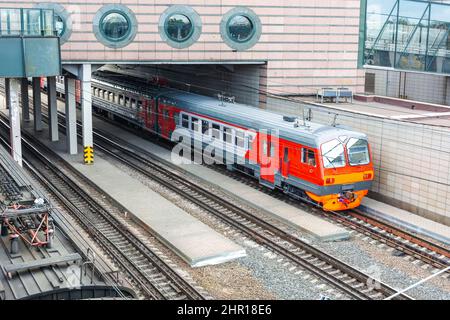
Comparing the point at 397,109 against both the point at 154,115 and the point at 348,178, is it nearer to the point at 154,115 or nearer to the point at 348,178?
the point at 348,178

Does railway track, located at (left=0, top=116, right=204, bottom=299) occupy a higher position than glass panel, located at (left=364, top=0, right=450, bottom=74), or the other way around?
glass panel, located at (left=364, top=0, right=450, bottom=74)

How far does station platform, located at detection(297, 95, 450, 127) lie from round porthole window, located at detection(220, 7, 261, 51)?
4.07 m

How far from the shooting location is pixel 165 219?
18812 mm

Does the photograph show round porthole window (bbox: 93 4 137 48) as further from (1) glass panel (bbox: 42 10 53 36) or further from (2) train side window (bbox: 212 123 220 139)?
(2) train side window (bbox: 212 123 220 139)

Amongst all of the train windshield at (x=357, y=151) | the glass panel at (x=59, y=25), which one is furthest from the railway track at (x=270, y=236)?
the glass panel at (x=59, y=25)

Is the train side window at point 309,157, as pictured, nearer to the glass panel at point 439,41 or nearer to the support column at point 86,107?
the glass panel at point 439,41

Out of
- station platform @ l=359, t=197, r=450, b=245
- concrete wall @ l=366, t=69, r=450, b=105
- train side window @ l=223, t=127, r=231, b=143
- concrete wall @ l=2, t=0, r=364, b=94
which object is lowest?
station platform @ l=359, t=197, r=450, b=245

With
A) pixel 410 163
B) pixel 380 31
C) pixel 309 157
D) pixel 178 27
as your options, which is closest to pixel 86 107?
pixel 178 27

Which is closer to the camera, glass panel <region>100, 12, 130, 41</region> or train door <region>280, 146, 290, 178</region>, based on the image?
train door <region>280, 146, 290, 178</region>

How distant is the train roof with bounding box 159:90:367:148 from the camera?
64.1ft

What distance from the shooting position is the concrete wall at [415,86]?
30656 millimetres

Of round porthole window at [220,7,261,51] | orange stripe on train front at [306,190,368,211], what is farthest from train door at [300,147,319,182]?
round porthole window at [220,7,261,51]

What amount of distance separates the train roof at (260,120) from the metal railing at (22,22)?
7.11m

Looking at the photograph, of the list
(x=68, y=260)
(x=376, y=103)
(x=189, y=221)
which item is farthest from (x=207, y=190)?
(x=68, y=260)
